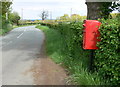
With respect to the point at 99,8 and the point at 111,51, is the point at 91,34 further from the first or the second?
the point at 99,8

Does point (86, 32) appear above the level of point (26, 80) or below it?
above

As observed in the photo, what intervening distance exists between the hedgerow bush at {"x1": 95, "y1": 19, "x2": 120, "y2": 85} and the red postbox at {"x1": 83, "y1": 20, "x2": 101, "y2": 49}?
319 mm

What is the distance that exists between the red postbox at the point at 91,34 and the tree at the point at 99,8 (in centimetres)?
256

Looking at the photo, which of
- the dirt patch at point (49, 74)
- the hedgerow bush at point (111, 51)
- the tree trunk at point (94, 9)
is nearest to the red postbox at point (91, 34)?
the hedgerow bush at point (111, 51)

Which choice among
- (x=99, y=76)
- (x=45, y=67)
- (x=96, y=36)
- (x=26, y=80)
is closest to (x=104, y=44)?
(x=96, y=36)

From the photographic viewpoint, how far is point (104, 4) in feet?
25.0

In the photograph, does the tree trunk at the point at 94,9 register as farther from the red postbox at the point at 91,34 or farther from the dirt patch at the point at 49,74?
the red postbox at the point at 91,34

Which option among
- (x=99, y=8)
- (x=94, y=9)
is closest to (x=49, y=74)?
(x=94, y=9)

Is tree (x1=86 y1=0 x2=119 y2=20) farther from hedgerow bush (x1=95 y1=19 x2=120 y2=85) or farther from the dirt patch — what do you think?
hedgerow bush (x1=95 y1=19 x2=120 y2=85)

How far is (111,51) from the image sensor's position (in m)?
4.40

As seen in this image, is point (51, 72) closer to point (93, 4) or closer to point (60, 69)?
point (60, 69)

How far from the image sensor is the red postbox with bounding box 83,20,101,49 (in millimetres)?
5175

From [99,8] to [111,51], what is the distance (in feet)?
11.9

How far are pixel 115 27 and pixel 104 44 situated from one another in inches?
23.7
